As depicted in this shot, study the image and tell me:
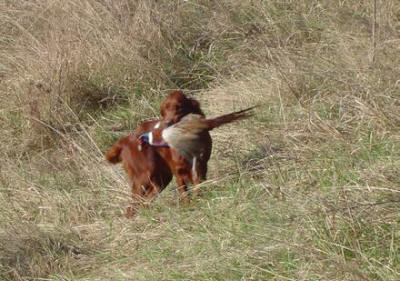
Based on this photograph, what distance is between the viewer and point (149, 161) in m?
4.41

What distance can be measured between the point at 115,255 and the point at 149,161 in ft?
1.98

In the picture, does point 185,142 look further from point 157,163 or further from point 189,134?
point 157,163

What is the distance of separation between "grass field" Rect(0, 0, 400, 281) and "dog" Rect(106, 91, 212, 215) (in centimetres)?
11

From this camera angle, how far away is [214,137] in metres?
5.21

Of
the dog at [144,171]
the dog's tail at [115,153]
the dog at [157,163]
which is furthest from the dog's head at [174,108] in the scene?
the dog's tail at [115,153]

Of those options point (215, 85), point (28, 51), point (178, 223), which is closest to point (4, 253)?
point (178, 223)

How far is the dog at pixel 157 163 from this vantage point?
436 cm

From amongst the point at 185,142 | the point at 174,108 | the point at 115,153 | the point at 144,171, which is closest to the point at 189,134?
the point at 185,142

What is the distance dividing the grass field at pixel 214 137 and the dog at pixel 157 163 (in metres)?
0.11

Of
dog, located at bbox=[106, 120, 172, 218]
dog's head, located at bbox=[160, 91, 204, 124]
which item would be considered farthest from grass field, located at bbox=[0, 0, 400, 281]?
dog's head, located at bbox=[160, 91, 204, 124]

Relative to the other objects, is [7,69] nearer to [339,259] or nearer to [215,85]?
[215,85]

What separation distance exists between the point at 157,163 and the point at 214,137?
875 millimetres

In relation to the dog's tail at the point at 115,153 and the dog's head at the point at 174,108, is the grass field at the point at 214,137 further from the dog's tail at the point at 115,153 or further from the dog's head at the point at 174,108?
the dog's head at the point at 174,108

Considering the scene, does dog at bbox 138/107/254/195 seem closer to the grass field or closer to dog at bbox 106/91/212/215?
dog at bbox 106/91/212/215
